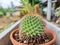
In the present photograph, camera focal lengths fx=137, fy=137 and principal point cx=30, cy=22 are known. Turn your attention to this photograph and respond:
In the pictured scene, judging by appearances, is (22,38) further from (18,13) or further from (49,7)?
(18,13)

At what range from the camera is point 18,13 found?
2166 millimetres

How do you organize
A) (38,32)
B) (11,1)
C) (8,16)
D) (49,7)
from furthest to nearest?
(11,1), (8,16), (49,7), (38,32)

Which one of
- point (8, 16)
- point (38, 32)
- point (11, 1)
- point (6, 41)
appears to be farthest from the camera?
point (11, 1)

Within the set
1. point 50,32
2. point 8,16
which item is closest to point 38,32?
point 50,32

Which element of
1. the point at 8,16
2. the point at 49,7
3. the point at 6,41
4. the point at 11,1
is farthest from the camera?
the point at 11,1

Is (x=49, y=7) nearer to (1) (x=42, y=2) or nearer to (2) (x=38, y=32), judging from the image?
(1) (x=42, y=2)

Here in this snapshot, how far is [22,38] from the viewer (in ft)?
2.72

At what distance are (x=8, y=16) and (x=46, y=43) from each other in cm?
131

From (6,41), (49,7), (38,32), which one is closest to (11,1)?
(49,7)

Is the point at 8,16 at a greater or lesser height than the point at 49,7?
lesser

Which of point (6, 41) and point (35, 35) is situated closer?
point (35, 35)

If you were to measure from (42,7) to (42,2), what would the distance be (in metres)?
0.10

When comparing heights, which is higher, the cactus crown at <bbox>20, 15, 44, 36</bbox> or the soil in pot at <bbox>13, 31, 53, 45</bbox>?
the cactus crown at <bbox>20, 15, 44, 36</bbox>

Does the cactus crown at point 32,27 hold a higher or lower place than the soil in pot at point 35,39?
higher
